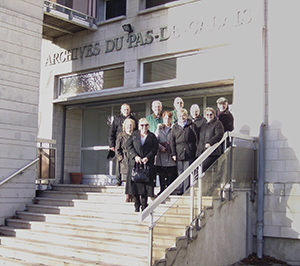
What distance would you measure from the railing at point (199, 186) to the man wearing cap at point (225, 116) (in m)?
0.40

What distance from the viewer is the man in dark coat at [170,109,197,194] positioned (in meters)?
9.49

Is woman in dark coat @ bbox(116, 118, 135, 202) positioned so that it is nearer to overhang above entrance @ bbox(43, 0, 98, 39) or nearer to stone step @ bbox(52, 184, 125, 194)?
stone step @ bbox(52, 184, 125, 194)

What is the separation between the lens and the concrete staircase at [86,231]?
25.7ft

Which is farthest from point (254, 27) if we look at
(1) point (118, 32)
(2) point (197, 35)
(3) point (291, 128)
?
(1) point (118, 32)

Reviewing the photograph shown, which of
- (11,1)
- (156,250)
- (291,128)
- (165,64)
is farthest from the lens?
(165,64)

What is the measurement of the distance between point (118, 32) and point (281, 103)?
5031 mm

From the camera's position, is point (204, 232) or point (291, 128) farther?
point (291, 128)

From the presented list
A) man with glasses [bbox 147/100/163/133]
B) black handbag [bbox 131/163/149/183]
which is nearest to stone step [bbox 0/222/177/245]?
black handbag [bbox 131/163/149/183]

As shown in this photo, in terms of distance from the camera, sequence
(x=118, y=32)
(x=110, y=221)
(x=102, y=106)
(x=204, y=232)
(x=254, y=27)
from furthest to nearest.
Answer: (x=102, y=106) < (x=118, y=32) < (x=254, y=27) < (x=110, y=221) < (x=204, y=232)

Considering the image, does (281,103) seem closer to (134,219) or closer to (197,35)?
(197,35)

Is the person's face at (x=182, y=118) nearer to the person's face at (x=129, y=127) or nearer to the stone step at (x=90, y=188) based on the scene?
the person's face at (x=129, y=127)

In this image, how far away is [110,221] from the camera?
30.6 feet

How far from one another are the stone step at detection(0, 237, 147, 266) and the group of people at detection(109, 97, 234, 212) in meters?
1.24

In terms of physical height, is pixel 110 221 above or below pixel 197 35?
below
